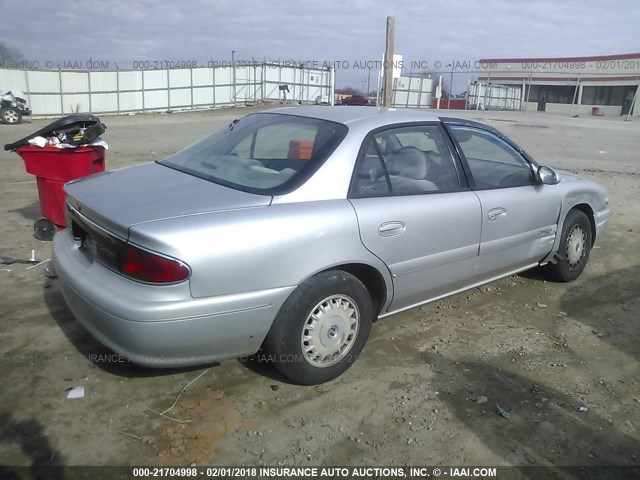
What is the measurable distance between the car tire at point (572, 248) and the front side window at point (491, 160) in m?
0.75

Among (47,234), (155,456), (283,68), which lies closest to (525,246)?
(155,456)

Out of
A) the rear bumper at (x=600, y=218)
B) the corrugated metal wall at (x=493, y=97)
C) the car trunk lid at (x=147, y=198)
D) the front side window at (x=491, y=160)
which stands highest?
the corrugated metal wall at (x=493, y=97)

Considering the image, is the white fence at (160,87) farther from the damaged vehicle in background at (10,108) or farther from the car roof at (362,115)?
the car roof at (362,115)

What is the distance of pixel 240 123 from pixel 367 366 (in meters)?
2.06

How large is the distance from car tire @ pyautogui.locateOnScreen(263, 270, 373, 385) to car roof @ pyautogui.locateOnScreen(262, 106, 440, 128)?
3.55 feet

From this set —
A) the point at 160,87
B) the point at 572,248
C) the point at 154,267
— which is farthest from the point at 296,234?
the point at 160,87

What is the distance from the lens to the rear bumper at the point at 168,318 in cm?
254

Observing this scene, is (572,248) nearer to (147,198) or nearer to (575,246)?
(575,246)

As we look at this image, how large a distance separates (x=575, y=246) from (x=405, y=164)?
7.47 feet

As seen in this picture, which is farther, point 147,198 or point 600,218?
point 600,218

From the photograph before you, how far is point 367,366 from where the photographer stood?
11.3 feet

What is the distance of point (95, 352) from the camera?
3447 mm

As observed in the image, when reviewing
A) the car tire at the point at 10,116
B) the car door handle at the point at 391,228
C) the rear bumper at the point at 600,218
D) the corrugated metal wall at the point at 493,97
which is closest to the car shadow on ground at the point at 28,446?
the car door handle at the point at 391,228

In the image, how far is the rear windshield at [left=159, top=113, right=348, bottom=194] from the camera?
312 cm
